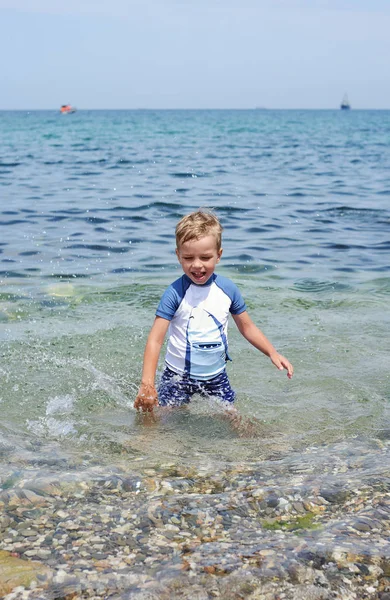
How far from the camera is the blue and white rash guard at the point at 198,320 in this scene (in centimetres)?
530

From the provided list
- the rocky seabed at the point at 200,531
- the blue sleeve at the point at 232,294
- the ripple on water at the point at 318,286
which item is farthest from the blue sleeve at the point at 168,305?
the ripple on water at the point at 318,286

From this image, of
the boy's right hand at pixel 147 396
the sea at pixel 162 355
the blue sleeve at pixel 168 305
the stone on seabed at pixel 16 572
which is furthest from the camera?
the blue sleeve at pixel 168 305

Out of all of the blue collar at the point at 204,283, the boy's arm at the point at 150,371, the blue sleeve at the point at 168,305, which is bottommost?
the boy's arm at the point at 150,371

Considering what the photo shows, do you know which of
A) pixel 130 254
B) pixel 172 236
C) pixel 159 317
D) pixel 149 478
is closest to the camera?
pixel 149 478

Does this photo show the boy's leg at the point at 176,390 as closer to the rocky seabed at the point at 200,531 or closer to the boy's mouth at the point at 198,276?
the boy's mouth at the point at 198,276

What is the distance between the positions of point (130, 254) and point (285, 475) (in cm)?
796

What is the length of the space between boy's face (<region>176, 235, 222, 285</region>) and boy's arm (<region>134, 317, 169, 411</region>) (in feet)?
1.52

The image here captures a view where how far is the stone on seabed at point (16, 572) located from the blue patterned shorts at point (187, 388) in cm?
236

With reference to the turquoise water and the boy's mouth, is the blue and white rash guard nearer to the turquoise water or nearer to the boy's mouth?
the boy's mouth

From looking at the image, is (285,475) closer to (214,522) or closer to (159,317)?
(214,522)

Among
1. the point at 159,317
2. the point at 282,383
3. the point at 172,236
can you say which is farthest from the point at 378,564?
the point at 172,236

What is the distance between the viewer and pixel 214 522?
11.9 feet

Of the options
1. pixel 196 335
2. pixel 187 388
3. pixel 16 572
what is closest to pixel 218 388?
pixel 187 388

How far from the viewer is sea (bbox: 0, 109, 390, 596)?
15.4ft
